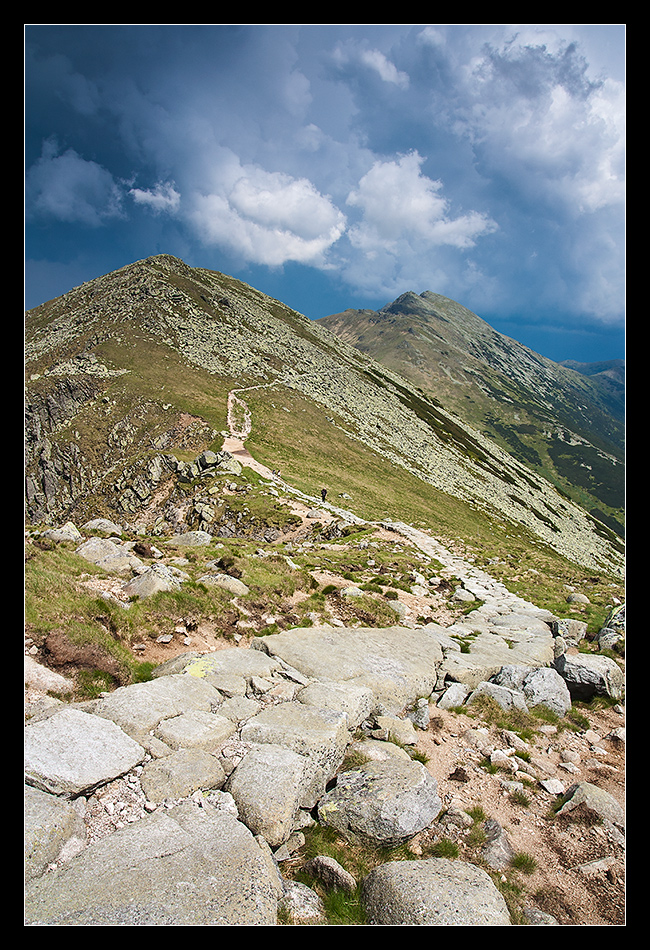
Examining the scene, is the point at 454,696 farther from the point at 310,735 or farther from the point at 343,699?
the point at 310,735

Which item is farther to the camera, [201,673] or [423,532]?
[423,532]

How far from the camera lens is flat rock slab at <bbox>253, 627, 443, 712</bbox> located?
11680 mm

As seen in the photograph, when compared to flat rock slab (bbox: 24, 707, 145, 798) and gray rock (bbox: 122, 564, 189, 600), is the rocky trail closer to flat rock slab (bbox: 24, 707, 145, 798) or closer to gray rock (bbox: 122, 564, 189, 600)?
flat rock slab (bbox: 24, 707, 145, 798)

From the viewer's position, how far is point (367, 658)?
42.2 ft

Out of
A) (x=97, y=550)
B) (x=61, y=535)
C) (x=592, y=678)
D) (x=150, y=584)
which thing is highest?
(x=61, y=535)

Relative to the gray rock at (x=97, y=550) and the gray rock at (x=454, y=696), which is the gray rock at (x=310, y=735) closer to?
the gray rock at (x=454, y=696)

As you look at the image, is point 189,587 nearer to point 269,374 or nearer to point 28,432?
point 28,432

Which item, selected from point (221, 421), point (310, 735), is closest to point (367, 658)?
point (310, 735)

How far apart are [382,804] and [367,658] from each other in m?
5.75

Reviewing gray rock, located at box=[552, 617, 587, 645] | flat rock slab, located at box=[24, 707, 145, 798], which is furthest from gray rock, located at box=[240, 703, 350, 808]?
gray rock, located at box=[552, 617, 587, 645]

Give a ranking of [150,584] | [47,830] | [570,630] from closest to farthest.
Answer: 1. [47,830]
2. [150,584]
3. [570,630]

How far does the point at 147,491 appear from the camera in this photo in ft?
155
